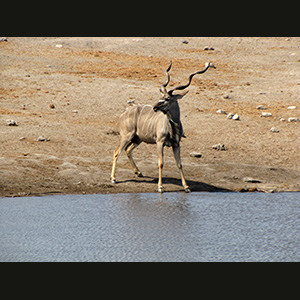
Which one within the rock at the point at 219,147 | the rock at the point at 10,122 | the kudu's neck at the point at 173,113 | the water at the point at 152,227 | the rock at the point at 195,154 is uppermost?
the kudu's neck at the point at 173,113

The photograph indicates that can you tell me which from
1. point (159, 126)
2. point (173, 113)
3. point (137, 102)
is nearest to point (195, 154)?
point (159, 126)

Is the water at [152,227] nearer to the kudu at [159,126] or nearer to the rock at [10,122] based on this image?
the kudu at [159,126]

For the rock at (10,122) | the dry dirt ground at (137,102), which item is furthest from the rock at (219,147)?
the rock at (10,122)

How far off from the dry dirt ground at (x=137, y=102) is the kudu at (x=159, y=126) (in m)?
0.63

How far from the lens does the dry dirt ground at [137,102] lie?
12.8m

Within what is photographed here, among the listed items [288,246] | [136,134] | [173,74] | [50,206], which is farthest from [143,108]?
[173,74]

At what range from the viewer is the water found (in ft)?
25.7

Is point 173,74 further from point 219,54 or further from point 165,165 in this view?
point 165,165

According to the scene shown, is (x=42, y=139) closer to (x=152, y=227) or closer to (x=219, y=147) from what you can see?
(x=219, y=147)

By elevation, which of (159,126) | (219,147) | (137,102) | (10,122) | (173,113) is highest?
(137,102)

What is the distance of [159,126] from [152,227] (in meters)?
3.36

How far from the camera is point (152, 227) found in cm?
930

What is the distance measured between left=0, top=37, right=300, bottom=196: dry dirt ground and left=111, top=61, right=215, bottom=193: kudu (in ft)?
2.07

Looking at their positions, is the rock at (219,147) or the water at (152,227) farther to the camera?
the rock at (219,147)
